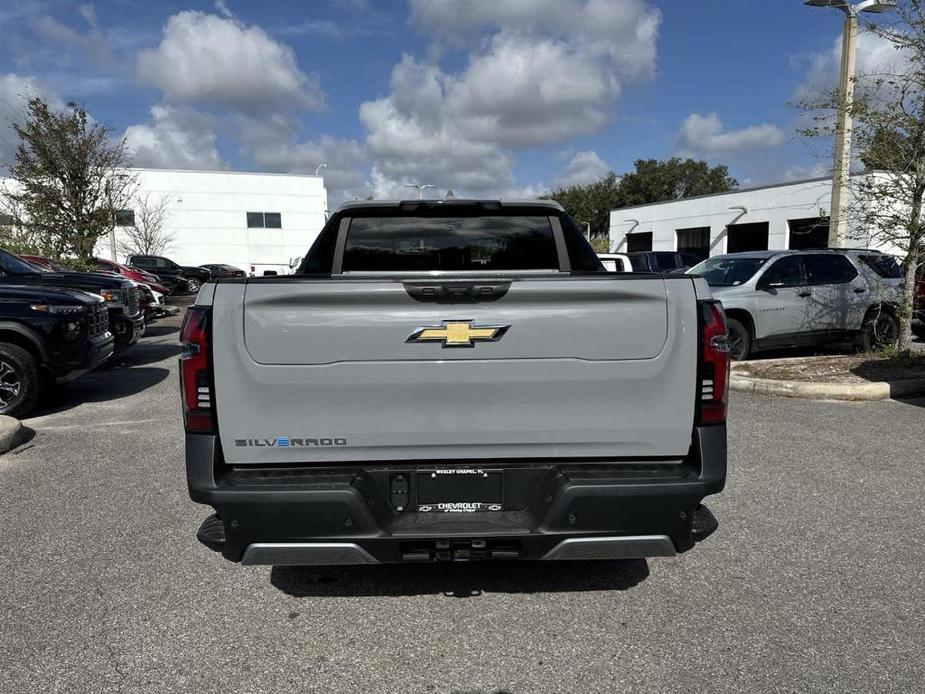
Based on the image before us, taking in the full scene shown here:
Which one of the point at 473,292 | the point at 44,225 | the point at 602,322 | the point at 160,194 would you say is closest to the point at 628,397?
the point at 602,322

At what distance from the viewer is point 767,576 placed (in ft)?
11.6

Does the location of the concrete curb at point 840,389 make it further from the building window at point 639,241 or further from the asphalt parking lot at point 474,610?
the building window at point 639,241

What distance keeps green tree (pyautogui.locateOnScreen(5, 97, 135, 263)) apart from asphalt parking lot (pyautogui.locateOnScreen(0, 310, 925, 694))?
19706mm

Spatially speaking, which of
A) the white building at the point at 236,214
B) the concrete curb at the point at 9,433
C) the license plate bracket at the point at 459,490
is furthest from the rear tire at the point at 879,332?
the white building at the point at 236,214

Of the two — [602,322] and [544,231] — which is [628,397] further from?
[544,231]

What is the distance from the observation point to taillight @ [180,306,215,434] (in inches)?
104

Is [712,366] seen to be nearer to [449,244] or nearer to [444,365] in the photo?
[444,365]

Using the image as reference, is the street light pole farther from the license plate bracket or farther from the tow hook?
the license plate bracket

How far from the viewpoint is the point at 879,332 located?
10.4 metres

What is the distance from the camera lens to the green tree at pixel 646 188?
70.0 metres

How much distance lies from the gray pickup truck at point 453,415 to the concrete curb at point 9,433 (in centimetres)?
446

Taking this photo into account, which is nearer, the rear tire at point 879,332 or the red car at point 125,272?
the rear tire at point 879,332

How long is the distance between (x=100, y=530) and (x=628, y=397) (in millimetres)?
3519

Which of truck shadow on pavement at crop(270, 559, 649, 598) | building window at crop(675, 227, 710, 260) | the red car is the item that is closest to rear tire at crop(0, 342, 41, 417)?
truck shadow on pavement at crop(270, 559, 649, 598)
